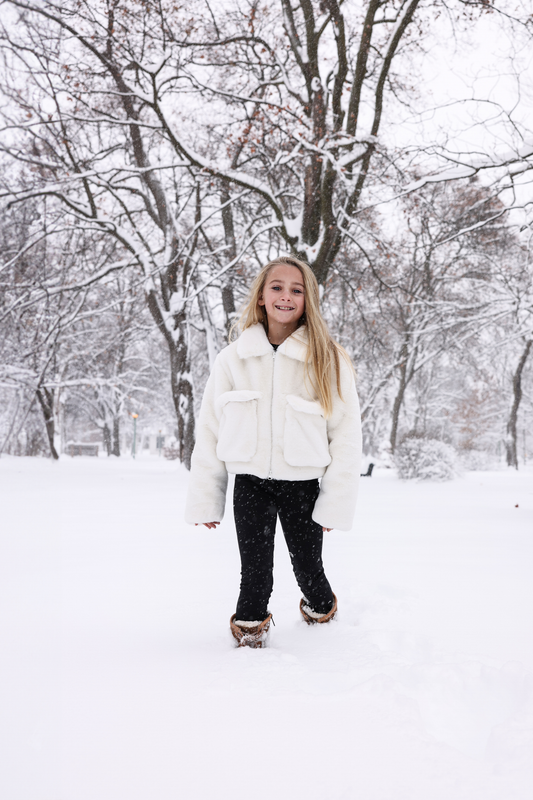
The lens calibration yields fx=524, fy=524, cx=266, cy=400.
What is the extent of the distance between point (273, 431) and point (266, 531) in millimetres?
416

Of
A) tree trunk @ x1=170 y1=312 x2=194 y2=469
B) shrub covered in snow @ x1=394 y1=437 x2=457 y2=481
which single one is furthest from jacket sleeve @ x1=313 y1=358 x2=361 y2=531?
shrub covered in snow @ x1=394 y1=437 x2=457 y2=481

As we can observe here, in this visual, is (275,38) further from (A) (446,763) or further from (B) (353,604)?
(A) (446,763)

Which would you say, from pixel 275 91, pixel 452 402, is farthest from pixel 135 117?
pixel 452 402

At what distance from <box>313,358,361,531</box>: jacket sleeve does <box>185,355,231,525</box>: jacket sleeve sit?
0.43 metres

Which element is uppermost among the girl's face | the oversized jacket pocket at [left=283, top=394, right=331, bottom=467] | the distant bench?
the girl's face

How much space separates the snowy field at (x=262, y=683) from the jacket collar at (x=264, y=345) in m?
1.18

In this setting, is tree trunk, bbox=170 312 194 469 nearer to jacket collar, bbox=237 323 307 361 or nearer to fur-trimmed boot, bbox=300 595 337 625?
jacket collar, bbox=237 323 307 361

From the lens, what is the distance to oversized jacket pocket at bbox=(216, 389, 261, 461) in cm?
212

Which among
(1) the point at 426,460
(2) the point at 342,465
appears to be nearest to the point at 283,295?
(2) the point at 342,465

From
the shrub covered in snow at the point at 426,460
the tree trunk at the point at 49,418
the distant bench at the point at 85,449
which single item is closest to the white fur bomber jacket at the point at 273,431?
the shrub covered in snow at the point at 426,460

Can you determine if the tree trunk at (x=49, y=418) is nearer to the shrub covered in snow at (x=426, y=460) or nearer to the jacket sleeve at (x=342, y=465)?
the shrub covered in snow at (x=426, y=460)

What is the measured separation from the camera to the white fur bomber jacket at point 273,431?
A: 213 centimetres

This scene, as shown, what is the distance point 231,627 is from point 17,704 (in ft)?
2.73

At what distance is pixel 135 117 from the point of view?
9391 mm
